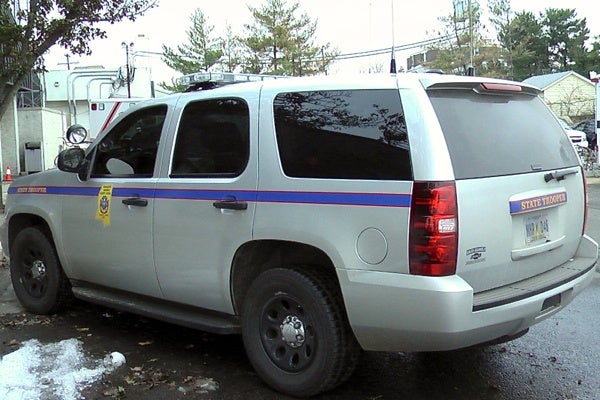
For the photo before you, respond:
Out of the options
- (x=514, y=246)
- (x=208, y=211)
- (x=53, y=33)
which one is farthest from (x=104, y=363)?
(x=53, y=33)

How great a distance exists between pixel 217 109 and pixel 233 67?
3911cm

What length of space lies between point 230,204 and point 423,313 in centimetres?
140

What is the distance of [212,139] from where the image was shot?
164 inches

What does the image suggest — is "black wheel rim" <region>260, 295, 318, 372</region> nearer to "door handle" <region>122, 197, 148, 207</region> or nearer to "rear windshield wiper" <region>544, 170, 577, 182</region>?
"door handle" <region>122, 197, 148, 207</region>

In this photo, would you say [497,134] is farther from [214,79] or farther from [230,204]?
[214,79]

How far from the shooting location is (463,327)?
312 cm

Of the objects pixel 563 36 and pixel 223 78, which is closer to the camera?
pixel 223 78

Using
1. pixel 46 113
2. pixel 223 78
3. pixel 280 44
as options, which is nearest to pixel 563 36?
pixel 280 44

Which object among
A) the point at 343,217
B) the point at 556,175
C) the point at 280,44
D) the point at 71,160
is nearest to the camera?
the point at 343,217

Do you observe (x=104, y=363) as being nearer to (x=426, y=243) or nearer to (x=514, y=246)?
(x=426, y=243)

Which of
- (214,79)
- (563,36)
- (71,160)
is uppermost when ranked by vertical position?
(563,36)

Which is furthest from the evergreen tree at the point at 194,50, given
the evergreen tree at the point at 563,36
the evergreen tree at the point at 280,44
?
the evergreen tree at the point at 563,36

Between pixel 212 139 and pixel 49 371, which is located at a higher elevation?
pixel 212 139

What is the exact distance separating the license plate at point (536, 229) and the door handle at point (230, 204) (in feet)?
5.49
